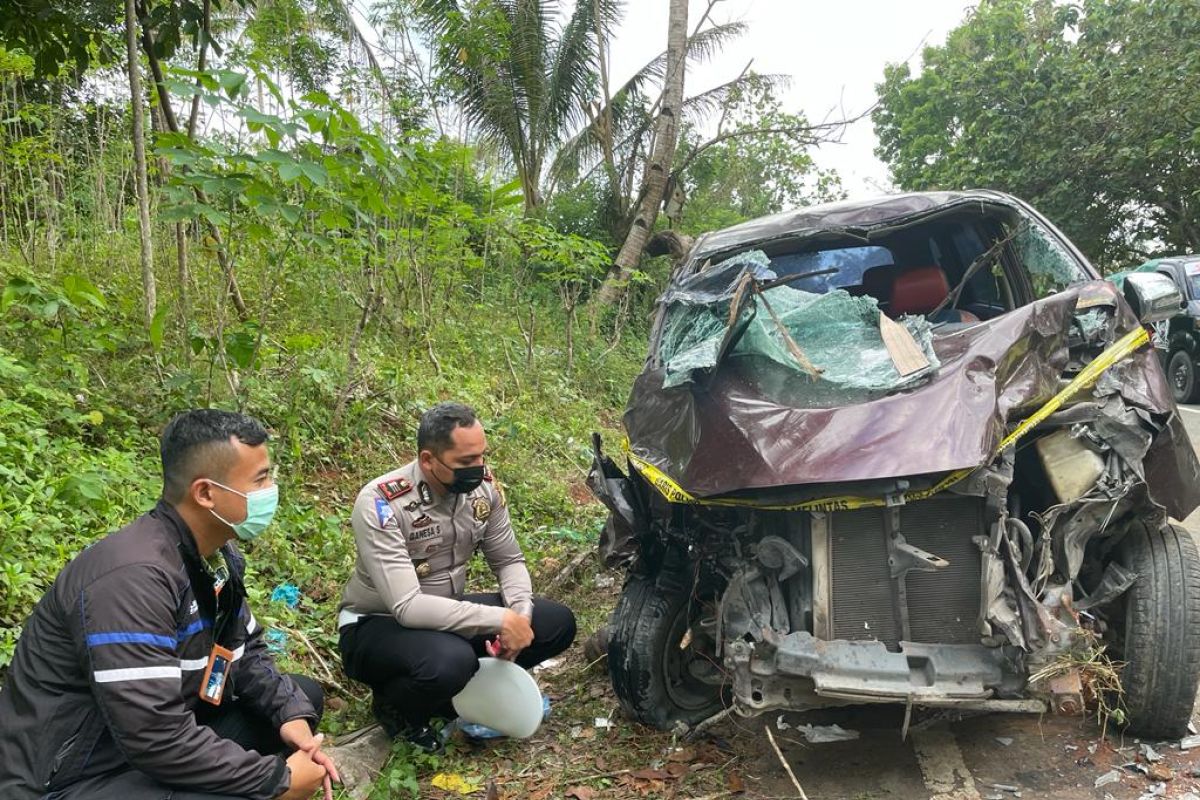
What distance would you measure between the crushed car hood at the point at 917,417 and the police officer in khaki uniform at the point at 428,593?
0.74 meters

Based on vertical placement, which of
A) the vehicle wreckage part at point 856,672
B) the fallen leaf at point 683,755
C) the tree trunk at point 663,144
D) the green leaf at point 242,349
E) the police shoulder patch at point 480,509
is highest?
the tree trunk at point 663,144

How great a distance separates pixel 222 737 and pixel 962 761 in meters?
2.36

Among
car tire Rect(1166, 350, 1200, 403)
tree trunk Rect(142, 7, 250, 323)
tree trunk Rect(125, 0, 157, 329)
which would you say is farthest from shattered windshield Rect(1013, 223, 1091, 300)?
car tire Rect(1166, 350, 1200, 403)

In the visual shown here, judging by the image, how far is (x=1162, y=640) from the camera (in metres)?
2.53

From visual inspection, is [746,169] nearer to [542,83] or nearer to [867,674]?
[542,83]

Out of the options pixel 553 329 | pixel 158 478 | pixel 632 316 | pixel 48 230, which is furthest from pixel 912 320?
pixel 632 316

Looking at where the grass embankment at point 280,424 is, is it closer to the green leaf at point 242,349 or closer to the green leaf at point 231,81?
the green leaf at point 242,349

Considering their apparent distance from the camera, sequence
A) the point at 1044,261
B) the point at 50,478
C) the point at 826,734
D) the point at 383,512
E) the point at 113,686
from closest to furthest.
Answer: the point at 113,686, the point at 826,734, the point at 383,512, the point at 50,478, the point at 1044,261

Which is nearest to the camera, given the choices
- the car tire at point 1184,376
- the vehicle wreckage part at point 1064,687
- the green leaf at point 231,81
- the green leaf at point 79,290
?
the vehicle wreckage part at point 1064,687

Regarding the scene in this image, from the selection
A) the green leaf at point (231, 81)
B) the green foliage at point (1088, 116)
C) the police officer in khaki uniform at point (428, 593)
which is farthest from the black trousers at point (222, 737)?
the green foliage at point (1088, 116)

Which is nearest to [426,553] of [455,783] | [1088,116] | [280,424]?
[455,783]

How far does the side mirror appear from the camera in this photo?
320 cm

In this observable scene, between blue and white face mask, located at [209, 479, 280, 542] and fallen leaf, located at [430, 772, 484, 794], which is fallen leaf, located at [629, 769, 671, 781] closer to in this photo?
fallen leaf, located at [430, 772, 484, 794]

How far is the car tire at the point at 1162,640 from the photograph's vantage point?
2.52m
